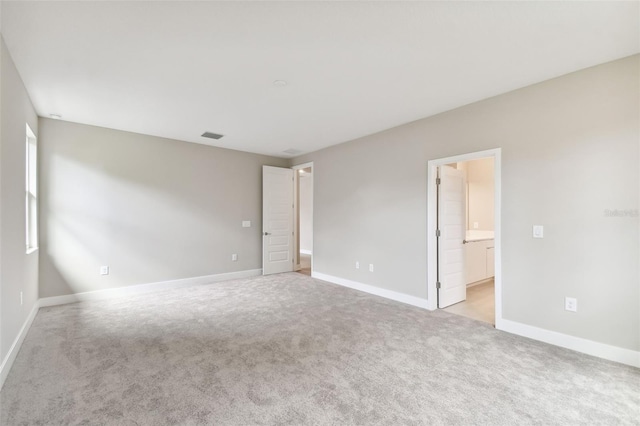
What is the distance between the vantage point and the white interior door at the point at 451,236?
396cm

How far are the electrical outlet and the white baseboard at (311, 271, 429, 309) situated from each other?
154cm

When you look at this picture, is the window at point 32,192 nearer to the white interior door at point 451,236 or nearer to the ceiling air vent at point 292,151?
the ceiling air vent at point 292,151

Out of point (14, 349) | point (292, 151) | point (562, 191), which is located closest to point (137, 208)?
point (14, 349)

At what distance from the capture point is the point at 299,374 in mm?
2305

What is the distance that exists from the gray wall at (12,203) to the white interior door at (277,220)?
12.0ft

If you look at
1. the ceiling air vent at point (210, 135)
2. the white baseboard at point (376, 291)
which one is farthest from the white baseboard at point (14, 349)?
the white baseboard at point (376, 291)

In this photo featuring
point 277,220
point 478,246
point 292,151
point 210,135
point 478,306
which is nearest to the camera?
point 478,306

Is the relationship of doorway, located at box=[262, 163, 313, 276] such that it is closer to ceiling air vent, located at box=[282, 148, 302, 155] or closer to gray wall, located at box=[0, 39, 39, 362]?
ceiling air vent, located at box=[282, 148, 302, 155]

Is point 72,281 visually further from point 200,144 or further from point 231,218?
point 200,144

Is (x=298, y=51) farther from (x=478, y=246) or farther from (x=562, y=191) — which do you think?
(x=478, y=246)

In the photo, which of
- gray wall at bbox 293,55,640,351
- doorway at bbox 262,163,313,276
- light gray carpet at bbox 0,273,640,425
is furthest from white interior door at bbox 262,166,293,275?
gray wall at bbox 293,55,640,351

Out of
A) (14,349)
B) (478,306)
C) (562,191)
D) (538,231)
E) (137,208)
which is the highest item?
(562,191)

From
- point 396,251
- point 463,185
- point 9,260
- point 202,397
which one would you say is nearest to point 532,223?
point 463,185

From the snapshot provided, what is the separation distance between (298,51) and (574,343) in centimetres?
371
